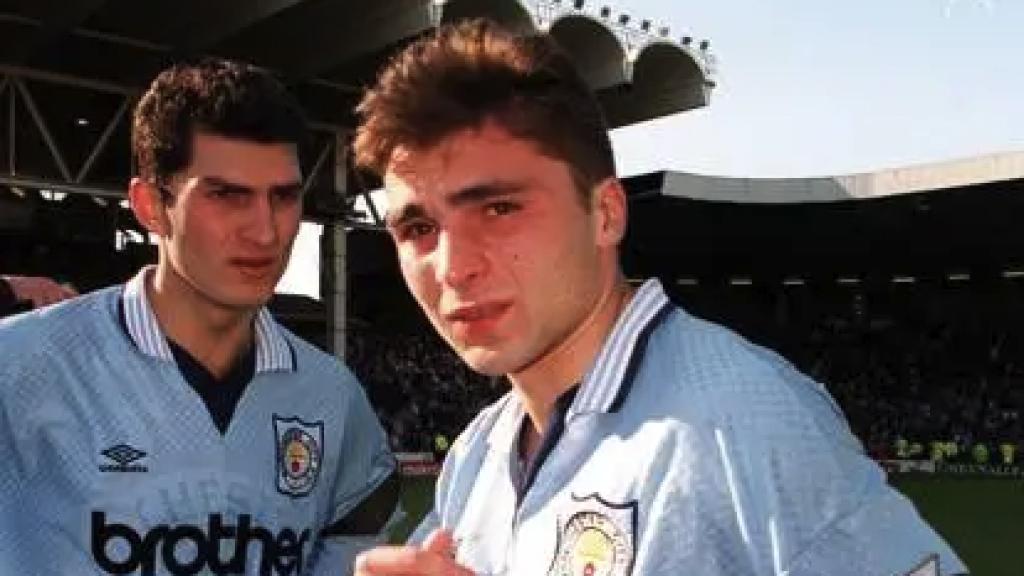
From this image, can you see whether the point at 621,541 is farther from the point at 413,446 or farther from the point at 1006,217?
the point at 1006,217

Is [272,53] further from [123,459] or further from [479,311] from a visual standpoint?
[479,311]

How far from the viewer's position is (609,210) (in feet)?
6.39

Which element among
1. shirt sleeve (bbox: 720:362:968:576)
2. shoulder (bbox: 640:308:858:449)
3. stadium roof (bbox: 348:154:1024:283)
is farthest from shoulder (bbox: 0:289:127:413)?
stadium roof (bbox: 348:154:1024:283)

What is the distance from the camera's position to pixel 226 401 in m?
3.18

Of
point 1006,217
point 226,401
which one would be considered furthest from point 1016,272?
point 226,401

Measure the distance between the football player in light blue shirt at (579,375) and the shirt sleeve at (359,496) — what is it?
1.22 meters

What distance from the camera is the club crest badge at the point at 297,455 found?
3.16 m

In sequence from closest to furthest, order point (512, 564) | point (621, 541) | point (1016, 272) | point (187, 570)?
point (621, 541) → point (512, 564) → point (187, 570) → point (1016, 272)

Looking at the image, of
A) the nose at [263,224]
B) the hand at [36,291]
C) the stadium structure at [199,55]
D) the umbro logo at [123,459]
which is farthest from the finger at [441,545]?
the stadium structure at [199,55]

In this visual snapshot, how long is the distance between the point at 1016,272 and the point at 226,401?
1482 inches

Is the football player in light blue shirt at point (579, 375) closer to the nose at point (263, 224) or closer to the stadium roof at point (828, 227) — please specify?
the nose at point (263, 224)

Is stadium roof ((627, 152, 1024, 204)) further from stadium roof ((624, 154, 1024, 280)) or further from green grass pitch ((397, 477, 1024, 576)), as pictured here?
green grass pitch ((397, 477, 1024, 576))

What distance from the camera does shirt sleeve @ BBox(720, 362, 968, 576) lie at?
1.56 meters

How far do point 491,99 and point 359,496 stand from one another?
172 centimetres
